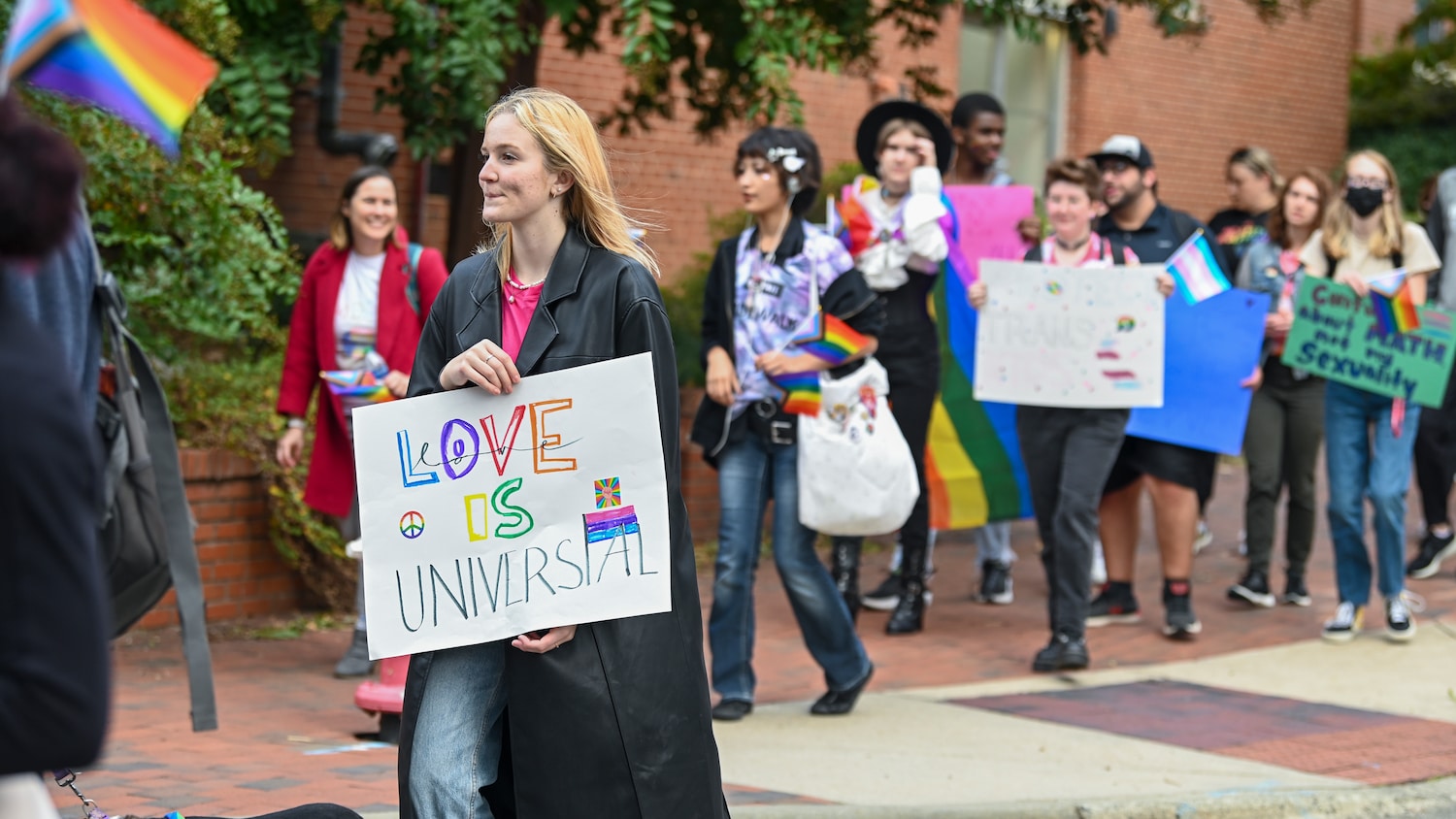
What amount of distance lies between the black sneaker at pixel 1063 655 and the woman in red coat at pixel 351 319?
9.04 feet

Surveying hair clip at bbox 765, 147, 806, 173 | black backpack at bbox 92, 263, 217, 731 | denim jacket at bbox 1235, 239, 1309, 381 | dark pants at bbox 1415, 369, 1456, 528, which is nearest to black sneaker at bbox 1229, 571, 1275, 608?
denim jacket at bbox 1235, 239, 1309, 381

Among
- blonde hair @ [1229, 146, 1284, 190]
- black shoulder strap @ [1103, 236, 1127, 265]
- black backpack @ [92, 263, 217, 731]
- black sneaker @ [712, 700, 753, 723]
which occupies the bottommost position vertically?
black sneaker @ [712, 700, 753, 723]

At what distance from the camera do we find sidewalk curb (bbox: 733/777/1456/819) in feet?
16.1

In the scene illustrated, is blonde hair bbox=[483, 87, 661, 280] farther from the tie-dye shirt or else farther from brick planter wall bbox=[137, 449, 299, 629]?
brick planter wall bbox=[137, 449, 299, 629]

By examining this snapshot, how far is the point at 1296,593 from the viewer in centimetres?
887

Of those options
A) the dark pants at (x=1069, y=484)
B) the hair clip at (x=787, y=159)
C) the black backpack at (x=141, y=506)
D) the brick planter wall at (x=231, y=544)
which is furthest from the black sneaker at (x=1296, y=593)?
A: the black backpack at (x=141, y=506)

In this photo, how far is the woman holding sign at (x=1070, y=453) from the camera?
7199 millimetres

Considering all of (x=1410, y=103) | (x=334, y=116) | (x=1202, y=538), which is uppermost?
(x=1410, y=103)

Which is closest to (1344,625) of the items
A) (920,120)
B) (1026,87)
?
(920,120)

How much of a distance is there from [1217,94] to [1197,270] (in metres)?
11.3

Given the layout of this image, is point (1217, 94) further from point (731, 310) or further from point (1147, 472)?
point (731, 310)

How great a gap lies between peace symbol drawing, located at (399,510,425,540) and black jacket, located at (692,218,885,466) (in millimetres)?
2786

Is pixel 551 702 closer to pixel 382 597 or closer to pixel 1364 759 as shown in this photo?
pixel 382 597

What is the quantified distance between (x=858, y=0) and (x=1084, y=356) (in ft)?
7.67
